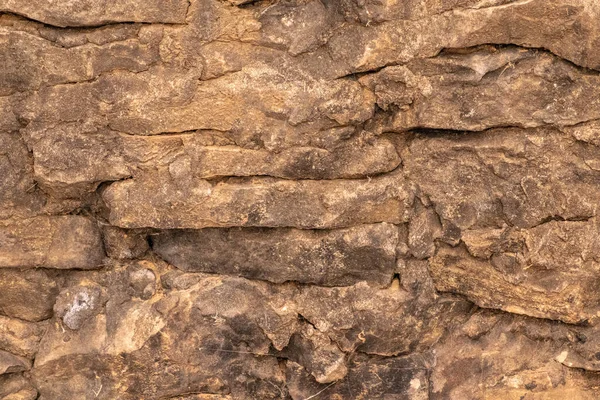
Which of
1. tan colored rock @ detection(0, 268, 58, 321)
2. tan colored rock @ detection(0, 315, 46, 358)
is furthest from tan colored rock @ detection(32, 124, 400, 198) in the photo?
tan colored rock @ detection(0, 315, 46, 358)

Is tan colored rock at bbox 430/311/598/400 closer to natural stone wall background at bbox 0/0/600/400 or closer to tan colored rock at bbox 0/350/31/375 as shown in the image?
natural stone wall background at bbox 0/0/600/400

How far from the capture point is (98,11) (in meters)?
3.04

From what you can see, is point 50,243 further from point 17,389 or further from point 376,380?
point 376,380

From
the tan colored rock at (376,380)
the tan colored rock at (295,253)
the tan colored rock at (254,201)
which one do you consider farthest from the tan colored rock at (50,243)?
the tan colored rock at (376,380)

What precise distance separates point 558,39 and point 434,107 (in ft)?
1.56

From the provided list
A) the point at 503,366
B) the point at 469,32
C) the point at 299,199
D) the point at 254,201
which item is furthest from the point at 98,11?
the point at 503,366

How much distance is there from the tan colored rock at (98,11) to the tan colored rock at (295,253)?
2.67 ft

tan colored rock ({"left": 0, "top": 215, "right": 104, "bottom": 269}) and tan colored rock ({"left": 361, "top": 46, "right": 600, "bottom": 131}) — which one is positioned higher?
tan colored rock ({"left": 361, "top": 46, "right": 600, "bottom": 131})

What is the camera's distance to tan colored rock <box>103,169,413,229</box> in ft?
10.5

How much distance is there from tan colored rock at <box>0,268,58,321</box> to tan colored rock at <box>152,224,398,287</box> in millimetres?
493

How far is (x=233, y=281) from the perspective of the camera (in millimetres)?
3332

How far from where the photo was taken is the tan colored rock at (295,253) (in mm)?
3248

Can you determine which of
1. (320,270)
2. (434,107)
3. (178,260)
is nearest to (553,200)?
(434,107)

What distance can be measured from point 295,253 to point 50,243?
93cm
